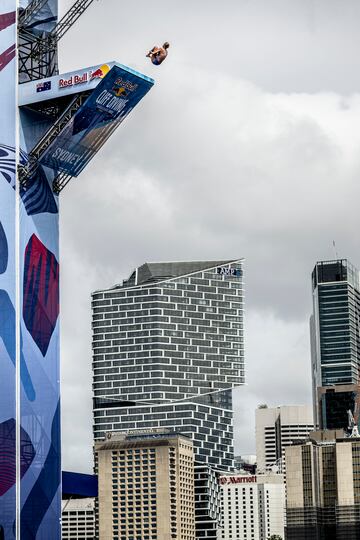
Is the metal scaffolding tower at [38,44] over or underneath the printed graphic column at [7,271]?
over

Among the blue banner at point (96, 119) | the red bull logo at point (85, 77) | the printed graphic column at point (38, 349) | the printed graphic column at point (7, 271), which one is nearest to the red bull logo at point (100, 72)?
the red bull logo at point (85, 77)

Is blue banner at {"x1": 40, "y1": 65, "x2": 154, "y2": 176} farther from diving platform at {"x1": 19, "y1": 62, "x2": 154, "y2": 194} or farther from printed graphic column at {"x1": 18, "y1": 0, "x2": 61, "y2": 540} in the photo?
printed graphic column at {"x1": 18, "y1": 0, "x2": 61, "y2": 540}

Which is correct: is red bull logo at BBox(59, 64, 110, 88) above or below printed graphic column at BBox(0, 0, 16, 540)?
above

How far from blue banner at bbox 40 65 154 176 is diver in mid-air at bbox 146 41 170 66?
1444 millimetres

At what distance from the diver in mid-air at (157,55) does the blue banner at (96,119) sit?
144 cm

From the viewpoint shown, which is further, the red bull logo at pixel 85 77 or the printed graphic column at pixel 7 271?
the red bull logo at pixel 85 77

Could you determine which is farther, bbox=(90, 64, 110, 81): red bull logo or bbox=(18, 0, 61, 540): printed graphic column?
bbox=(18, 0, 61, 540): printed graphic column

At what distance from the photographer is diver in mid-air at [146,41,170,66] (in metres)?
77.2

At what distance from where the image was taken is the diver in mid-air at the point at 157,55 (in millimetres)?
77250

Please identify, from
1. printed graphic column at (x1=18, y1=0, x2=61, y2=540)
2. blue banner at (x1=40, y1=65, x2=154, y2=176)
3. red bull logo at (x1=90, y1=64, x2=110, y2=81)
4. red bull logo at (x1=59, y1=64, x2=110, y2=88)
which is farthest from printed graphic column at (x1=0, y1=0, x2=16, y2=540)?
red bull logo at (x1=90, y1=64, x2=110, y2=81)

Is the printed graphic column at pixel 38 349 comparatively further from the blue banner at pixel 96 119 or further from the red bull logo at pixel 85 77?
the red bull logo at pixel 85 77

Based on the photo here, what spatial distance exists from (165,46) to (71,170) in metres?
9.83

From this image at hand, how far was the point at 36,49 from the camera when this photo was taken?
83.2m

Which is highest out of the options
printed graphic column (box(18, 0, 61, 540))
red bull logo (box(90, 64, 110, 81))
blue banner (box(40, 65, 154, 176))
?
red bull logo (box(90, 64, 110, 81))
